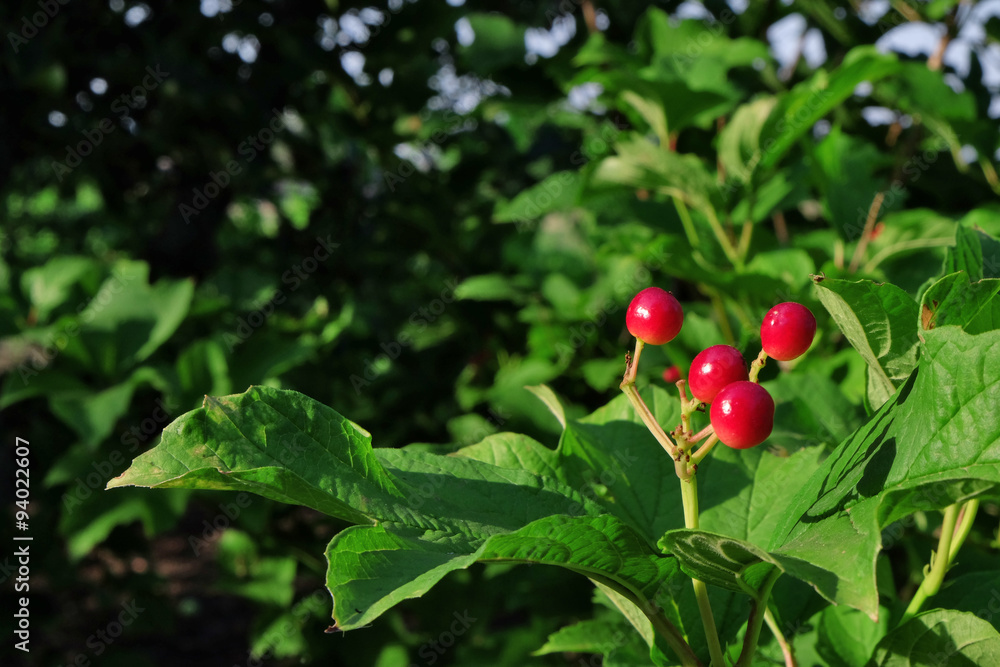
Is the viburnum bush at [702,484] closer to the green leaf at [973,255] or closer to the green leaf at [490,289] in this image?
the green leaf at [973,255]

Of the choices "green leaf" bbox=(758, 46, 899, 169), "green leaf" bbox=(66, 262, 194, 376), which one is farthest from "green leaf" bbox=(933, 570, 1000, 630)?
"green leaf" bbox=(66, 262, 194, 376)

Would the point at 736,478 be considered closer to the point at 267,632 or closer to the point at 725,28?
the point at 725,28

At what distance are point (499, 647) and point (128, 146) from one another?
1.83 metres

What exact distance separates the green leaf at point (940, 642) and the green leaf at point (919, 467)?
0.64 ft

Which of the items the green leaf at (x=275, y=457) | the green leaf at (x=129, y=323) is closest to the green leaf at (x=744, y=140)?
the green leaf at (x=275, y=457)

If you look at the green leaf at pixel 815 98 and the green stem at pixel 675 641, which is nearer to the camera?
the green stem at pixel 675 641

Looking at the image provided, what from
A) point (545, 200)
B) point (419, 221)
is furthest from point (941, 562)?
point (419, 221)

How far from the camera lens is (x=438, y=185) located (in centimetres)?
256

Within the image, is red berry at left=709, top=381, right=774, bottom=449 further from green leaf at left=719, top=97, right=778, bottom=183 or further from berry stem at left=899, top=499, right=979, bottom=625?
green leaf at left=719, top=97, right=778, bottom=183

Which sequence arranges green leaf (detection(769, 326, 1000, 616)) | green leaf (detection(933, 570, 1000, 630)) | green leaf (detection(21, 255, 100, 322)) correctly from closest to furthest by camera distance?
green leaf (detection(769, 326, 1000, 616)) < green leaf (detection(933, 570, 1000, 630)) < green leaf (detection(21, 255, 100, 322))

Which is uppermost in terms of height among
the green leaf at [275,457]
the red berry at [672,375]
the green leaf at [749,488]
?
the green leaf at [275,457]

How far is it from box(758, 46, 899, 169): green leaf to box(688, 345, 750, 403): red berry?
81 centimetres

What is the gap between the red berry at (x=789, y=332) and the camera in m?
0.64

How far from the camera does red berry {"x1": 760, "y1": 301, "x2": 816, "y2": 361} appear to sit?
64cm
